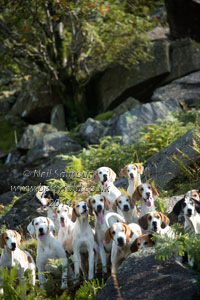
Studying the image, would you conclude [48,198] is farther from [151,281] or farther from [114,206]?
[151,281]

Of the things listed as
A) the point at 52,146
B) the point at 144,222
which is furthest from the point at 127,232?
the point at 52,146

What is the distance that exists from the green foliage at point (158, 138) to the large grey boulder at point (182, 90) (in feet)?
10.1

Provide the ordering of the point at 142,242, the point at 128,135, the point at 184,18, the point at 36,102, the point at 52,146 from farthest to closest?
the point at 36,102
the point at 184,18
the point at 52,146
the point at 128,135
the point at 142,242

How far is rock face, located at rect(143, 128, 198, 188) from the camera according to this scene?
10039mm

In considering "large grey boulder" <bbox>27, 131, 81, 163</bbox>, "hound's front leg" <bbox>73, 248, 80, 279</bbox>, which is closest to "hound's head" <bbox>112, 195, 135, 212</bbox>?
"hound's front leg" <bbox>73, 248, 80, 279</bbox>

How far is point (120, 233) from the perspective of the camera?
5.88 meters

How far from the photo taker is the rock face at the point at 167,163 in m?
10.0

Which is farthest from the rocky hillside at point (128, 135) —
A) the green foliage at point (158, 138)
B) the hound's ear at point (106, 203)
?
the hound's ear at point (106, 203)

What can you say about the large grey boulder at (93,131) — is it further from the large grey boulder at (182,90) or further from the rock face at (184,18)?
the rock face at (184,18)

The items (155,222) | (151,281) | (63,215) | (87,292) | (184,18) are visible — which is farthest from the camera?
(184,18)

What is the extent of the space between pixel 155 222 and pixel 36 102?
1429 cm

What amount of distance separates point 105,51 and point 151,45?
6.39 feet

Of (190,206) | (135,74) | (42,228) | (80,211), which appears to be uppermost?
(135,74)

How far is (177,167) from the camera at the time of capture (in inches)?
398
